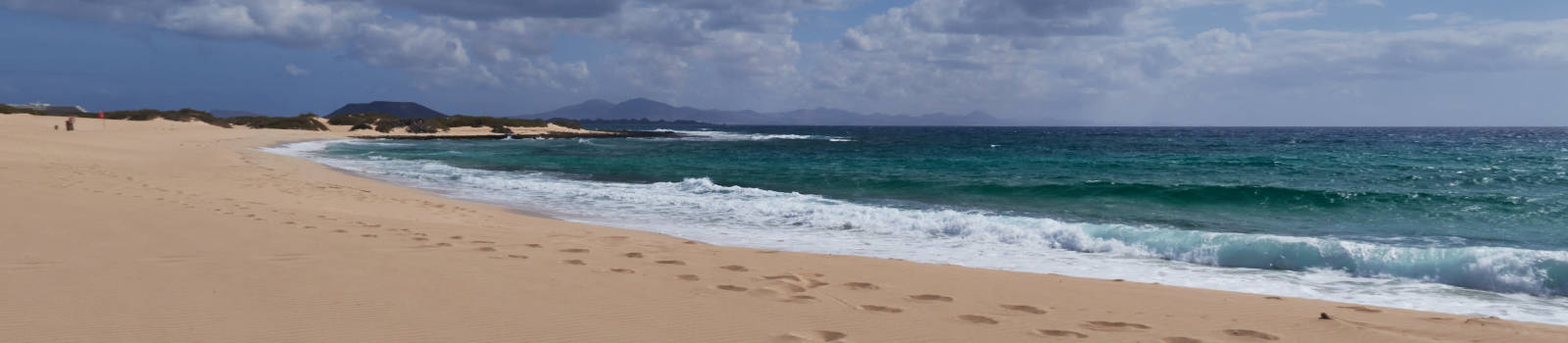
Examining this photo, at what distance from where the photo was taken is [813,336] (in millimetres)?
4184

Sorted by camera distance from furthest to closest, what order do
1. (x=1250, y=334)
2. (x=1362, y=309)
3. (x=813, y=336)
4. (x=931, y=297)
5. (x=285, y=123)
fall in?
(x=285, y=123) → (x=1362, y=309) → (x=931, y=297) → (x=1250, y=334) → (x=813, y=336)

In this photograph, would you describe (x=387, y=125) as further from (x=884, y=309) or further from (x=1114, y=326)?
(x=1114, y=326)

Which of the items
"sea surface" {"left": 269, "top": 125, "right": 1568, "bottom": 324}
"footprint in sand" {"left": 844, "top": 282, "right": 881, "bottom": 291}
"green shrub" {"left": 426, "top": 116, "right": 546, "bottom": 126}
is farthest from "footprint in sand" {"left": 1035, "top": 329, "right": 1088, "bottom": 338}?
"green shrub" {"left": 426, "top": 116, "right": 546, "bottom": 126}

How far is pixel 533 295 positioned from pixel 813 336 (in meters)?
1.96

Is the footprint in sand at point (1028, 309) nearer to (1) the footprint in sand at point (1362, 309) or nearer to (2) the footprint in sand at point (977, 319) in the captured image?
(2) the footprint in sand at point (977, 319)

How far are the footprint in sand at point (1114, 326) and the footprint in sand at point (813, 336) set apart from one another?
154 centimetres

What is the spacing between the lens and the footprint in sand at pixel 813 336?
4098 millimetres

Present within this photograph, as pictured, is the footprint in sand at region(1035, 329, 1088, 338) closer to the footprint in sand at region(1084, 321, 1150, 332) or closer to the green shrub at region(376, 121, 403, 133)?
the footprint in sand at region(1084, 321, 1150, 332)

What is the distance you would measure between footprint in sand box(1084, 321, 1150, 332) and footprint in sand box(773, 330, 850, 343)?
5.05 feet

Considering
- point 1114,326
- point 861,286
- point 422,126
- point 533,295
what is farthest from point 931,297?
point 422,126

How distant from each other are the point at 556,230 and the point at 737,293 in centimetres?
489

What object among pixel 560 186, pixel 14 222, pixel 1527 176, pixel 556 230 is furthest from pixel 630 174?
pixel 1527 176

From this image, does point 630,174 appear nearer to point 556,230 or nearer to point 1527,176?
point 556,230

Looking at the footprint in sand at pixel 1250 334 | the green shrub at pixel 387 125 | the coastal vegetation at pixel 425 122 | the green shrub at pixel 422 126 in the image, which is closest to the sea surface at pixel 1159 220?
the footprint in sand at pixel 1250 334
